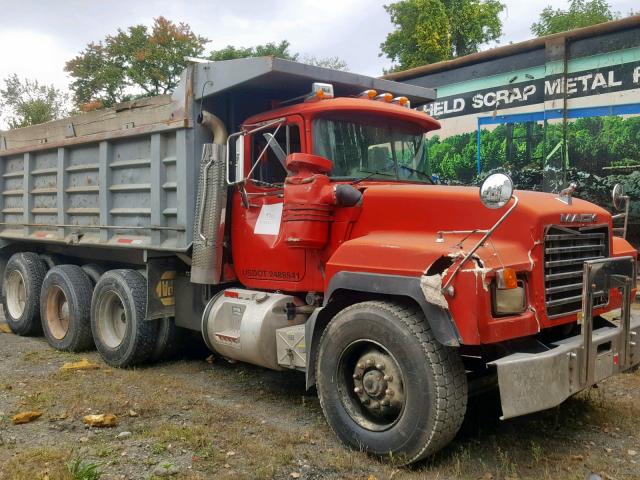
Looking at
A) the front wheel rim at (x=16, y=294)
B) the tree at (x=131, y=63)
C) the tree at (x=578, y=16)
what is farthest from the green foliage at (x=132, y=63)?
the front wheel rim at (x=16, y=294)

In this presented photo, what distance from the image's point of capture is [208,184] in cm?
557

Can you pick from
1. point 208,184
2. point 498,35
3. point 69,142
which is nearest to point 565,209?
point 208,184

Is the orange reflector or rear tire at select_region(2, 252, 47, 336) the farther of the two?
rear tire at select_region(2, 252, 47, 336)

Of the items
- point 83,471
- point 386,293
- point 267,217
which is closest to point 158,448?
point 83,471

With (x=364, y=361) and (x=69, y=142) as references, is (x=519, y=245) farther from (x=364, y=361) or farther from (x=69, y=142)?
(x=69, y=142)

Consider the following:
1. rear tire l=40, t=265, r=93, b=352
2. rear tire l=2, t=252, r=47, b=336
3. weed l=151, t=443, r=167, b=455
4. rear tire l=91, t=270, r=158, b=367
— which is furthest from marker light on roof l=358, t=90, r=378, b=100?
rear tire l=2, t=252, r=47, b=336

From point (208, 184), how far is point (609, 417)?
3906mm

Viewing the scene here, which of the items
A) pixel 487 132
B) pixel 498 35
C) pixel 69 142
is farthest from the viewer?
pixel 498 35

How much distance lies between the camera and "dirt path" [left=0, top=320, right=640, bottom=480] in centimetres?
371

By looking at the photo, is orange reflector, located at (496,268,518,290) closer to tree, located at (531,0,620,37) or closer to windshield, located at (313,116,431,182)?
windshield, located at (313,116,431,182)

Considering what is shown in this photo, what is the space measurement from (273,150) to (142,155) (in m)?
1.91

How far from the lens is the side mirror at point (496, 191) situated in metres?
3.51

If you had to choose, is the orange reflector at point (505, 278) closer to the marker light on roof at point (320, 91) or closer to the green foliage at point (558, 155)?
the marker light on roof at point (320, 91)

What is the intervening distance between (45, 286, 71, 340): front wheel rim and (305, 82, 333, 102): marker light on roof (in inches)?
175
